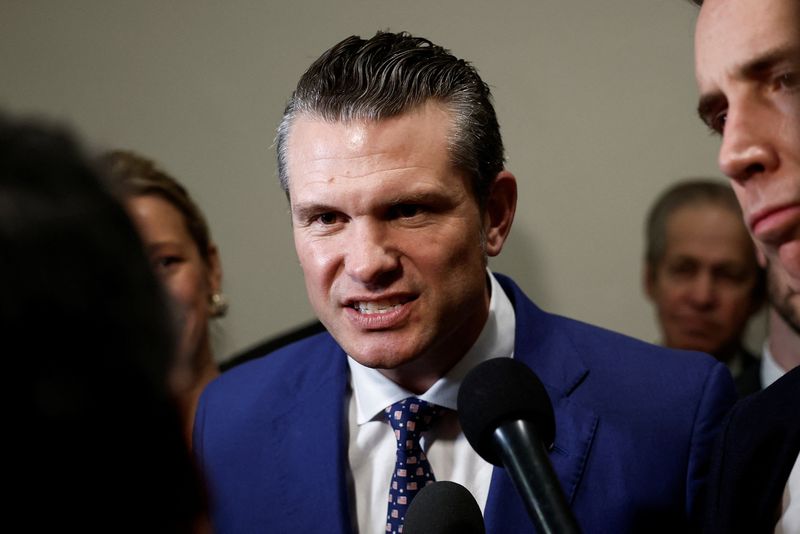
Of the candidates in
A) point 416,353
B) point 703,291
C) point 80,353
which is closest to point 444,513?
point 416,353

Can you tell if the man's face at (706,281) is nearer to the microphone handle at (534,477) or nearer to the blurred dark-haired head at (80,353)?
the microphone handle at (534,477)

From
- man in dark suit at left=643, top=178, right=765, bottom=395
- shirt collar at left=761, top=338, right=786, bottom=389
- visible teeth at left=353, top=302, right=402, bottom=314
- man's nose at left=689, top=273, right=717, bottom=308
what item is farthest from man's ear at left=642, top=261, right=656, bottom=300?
visible teeth at left=353, top=302, right=402, bottom=314

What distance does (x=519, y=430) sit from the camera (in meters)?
1.06

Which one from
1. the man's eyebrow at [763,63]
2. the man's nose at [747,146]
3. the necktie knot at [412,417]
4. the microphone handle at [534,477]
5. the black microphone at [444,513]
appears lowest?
the necktie knot at [412,417]

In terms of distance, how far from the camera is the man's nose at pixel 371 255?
1394mm

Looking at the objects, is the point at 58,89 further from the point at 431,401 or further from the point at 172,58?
the point at 431,401

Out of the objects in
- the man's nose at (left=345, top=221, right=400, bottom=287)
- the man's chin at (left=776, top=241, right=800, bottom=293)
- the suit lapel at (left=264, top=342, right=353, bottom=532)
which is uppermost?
the man's chin at (left=776, top=241, right=800, bottom=293)

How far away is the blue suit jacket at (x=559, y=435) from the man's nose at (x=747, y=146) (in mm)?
596

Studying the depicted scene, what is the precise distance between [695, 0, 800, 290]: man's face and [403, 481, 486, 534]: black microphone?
445 millimetres

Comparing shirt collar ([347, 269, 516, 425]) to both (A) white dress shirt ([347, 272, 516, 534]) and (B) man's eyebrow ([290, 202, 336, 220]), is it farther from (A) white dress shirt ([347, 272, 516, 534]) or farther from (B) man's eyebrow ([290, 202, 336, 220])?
(B) man's eyebrow ([290, 202, 336, 220])

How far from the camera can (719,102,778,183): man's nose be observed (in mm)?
988

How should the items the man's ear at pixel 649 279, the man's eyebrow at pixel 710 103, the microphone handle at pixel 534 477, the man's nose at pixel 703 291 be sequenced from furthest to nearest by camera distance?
the man's ear at pixel 649 279, the man's nose at pixel 703 291, the man's eyebrow at pixel 710 103, the microphone handle at pixel 534 477

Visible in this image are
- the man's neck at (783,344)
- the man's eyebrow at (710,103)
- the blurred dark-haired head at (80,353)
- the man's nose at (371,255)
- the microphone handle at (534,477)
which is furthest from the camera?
the man's neck at (783,344)

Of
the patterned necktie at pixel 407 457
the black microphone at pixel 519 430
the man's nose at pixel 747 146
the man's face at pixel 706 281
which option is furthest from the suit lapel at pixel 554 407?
the man's face at pixel 706 281
